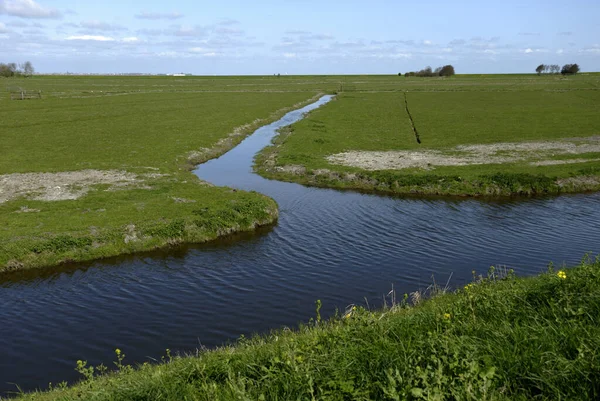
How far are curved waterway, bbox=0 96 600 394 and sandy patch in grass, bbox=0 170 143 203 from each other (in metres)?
12.1

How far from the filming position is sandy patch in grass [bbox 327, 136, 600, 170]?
153ft

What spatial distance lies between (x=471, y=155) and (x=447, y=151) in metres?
3.33

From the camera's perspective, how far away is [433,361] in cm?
865

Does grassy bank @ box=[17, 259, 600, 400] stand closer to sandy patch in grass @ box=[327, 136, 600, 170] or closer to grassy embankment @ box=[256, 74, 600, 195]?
grassy embankment @ box=[256, 74, 600, 195]

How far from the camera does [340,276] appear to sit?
74.1 ft

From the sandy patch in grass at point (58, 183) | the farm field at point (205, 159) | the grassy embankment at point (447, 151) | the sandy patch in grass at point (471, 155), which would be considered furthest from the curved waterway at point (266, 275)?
the sandy patch in grass at point (58, 183)

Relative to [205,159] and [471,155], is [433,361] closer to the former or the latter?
[471,155]

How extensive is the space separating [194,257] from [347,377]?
18.1 metres

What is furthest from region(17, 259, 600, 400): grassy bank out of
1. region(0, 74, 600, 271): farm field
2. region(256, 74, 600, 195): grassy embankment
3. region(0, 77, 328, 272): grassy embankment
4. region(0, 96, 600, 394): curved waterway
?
region(256, 74, 600, 195): grassy embankment

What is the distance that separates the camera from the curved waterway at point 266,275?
56.9ft

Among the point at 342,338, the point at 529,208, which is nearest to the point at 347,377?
the point at 342,338

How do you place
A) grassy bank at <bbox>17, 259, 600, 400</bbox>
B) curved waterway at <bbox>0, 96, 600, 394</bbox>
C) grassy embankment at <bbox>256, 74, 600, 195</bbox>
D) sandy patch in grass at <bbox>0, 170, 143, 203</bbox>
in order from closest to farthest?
1. grassy bank at <bbox>17, 259, 600, 400</bbox>
2. curved waterway at <bbox>0, 96, 600, 394</bbox>
3. sandy patch in grass at <bbox>0, 170, 143, 203</bbox>
4. grassy embankment at <bbox>256, 74, 600, 195</bbox>

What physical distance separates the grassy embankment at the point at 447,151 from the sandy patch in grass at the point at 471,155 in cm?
10

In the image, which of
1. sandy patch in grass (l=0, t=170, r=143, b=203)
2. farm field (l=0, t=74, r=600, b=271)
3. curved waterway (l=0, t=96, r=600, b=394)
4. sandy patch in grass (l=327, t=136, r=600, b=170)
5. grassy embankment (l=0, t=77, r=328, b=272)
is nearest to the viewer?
curved waterway (l=0, t=96, r=600, b=394)
